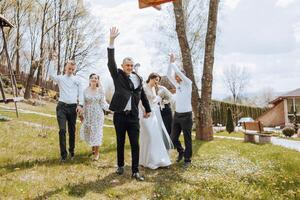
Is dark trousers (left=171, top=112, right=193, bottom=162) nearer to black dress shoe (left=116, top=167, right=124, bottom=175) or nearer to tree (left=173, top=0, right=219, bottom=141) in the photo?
black dress shoe (left=116, top=167, right=124, bottom=175)

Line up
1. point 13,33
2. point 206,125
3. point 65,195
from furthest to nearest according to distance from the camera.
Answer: point 13,33 → point 206,125 → point 65,195

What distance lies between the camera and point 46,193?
5.72 m

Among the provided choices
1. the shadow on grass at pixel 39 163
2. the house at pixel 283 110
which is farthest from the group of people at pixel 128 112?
the house at pixel 283 110

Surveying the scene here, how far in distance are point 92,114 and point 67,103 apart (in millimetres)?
798

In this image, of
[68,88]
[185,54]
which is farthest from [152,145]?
[185,54]

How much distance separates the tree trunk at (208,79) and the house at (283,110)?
3311 cm

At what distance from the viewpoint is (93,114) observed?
884 centimetres

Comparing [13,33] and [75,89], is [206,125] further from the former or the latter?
[13,33]

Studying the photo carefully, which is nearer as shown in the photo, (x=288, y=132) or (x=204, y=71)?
(x=204, y=71)

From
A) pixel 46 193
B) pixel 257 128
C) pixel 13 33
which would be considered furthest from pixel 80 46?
pixel 46 193

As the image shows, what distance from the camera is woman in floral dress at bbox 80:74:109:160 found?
8.73 meters

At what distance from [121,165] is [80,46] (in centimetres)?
3806

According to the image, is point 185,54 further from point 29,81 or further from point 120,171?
point 29,81

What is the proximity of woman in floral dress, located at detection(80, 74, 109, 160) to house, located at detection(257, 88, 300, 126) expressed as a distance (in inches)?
1562
